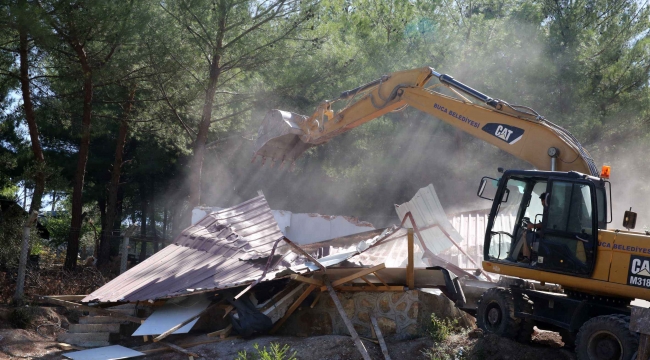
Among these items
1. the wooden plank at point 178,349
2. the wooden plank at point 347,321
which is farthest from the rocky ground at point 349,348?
the wooden plank at point 347,321

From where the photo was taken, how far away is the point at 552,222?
26.5 ft

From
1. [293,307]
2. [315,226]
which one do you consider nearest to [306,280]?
[293,307]

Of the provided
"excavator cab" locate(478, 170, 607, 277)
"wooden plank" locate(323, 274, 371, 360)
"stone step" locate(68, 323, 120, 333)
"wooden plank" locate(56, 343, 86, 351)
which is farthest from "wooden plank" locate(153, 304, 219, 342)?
"excavator cab" locate(478, 170, 607, 277)

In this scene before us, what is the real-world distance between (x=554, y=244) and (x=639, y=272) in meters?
1.00

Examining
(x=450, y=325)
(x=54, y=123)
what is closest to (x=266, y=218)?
(x=450, y=325)

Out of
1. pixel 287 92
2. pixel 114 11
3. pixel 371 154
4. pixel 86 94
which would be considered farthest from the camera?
pixel 371 154

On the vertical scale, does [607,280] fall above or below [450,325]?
above

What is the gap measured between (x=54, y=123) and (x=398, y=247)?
A: 956 cm

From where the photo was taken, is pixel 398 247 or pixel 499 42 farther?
pixel 499 42

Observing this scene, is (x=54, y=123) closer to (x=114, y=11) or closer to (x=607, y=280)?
(x=114, y=11)

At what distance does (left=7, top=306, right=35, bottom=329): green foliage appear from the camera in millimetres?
11836

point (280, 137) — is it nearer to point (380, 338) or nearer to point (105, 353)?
point (380, 338)

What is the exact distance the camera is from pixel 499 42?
20188 millimetres

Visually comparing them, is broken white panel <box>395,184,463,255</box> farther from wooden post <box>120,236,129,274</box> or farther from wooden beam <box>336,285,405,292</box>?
wooden post <box>120,236,129,274</box>
